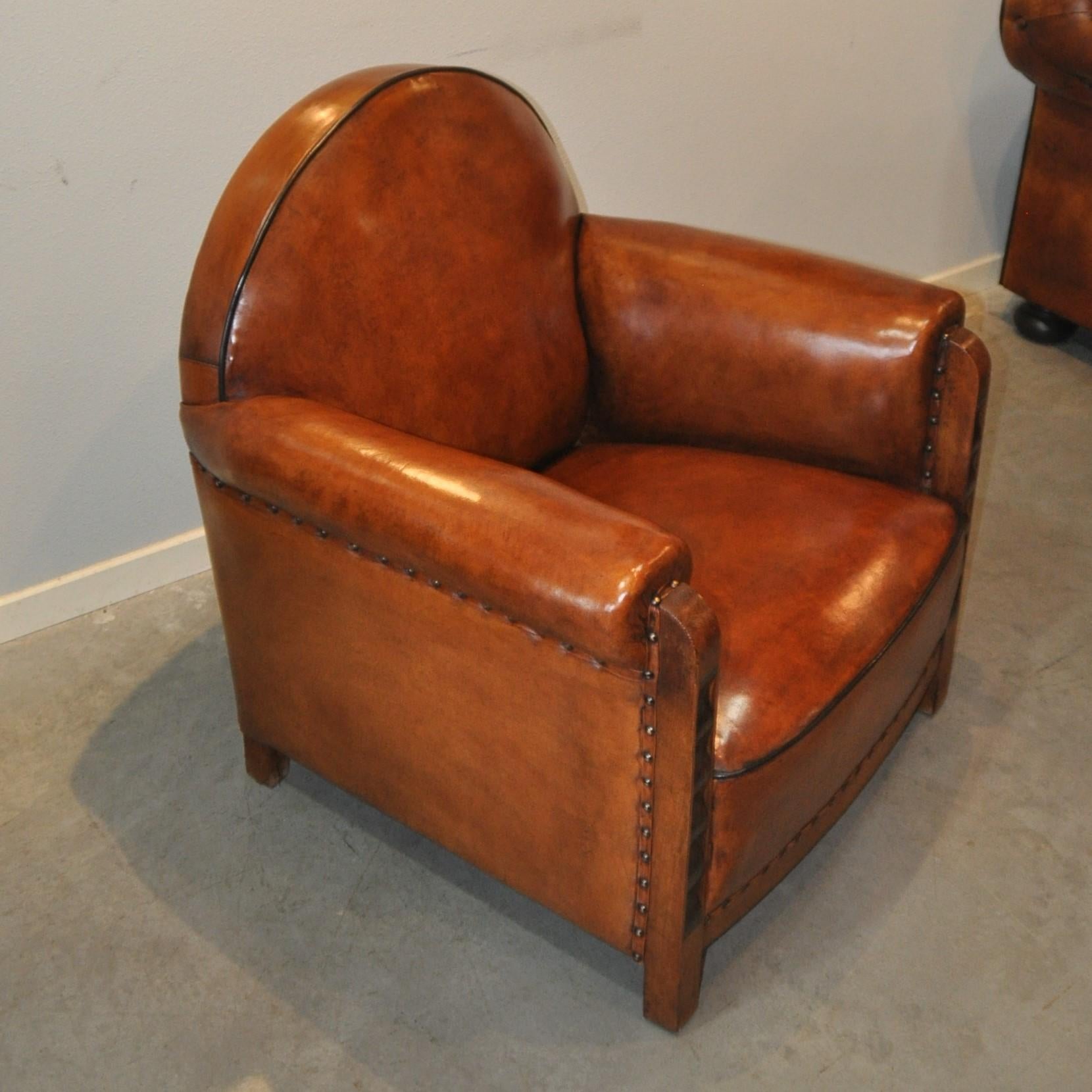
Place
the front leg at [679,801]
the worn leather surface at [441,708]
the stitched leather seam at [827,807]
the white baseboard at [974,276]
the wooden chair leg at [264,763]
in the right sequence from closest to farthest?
1. the front leg at [679,801]
2. the worn leather surface at [441,708]
3. the stitched leather seam at [827,807]
4. the wooden chair leg at [264,763]
5. the white baseboard at [974,276]

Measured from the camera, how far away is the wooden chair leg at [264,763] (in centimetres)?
188

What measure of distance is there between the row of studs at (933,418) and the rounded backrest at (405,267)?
1.62 feet

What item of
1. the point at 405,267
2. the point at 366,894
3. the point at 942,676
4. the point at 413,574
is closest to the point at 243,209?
the point at 405,267

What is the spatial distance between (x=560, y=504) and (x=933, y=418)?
26.4 inches

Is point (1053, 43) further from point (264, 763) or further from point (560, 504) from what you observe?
point (264, 763)

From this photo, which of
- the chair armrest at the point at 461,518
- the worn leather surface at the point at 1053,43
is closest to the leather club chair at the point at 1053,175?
the worn leather surface at the point at 1053,43

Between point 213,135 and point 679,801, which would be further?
point 213,135

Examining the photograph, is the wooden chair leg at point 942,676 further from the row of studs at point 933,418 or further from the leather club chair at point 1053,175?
the leather club chair at point 1053,175

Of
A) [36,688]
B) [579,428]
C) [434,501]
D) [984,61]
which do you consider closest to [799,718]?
[434,501]

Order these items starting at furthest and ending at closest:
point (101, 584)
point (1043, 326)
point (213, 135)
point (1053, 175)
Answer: point (1043, 326), point (1053, 175), point (101, 584), point (213, 135)

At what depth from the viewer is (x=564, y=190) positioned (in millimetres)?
1867

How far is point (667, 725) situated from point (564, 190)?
90 centimetres

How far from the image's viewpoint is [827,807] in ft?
5.34

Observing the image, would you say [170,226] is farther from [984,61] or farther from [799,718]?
[984,61]
